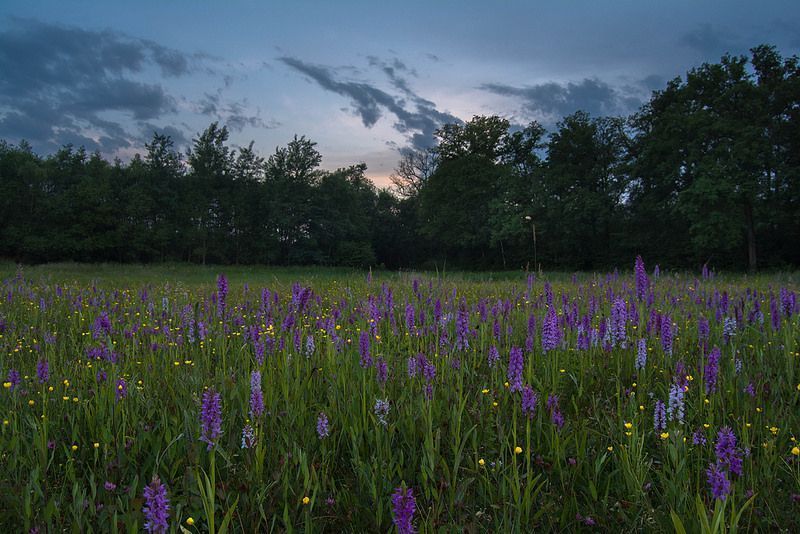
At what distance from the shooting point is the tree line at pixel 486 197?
28.6 meters

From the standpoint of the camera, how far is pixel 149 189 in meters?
56.7

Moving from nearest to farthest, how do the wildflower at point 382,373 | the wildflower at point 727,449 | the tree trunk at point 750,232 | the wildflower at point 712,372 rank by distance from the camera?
the wildflower at point 727,449 → the wildflower at point 712,372 → the wildflower at point 382,373 → the tree trunk at point 750,232

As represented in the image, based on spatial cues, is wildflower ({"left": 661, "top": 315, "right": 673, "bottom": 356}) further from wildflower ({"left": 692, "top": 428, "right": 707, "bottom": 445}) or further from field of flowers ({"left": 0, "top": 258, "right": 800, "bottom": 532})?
wildflower ({"left": 692, "top": 428, "right": 707, "bottom": 445})

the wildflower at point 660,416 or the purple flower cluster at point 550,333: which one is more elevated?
the purple flower cluster at point 550,333

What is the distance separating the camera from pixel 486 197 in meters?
47.1

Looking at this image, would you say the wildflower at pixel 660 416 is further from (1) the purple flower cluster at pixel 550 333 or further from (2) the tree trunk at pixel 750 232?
(2) the tree trunk at pixel 750 232

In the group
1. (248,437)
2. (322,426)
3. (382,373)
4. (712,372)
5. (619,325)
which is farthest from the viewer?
(619,325)

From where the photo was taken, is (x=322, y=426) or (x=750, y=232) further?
(x=750, y=232)

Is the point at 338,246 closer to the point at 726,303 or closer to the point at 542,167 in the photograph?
the point at 542,167

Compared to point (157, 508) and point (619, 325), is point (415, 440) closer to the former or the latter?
point (157, 508)

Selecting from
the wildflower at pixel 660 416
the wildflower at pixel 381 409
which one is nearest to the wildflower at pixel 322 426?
the wildflower at pixel 381 409

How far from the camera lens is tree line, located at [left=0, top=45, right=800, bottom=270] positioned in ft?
93.7

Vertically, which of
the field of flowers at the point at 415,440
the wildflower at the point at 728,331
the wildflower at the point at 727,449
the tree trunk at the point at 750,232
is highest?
the tree trunk at the point at 750,232

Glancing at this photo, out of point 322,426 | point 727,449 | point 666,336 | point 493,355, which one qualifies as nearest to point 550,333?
point 493,355
